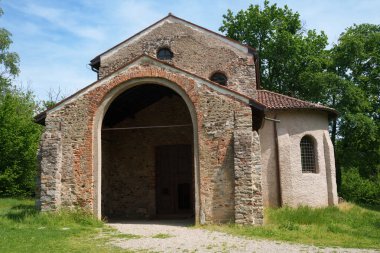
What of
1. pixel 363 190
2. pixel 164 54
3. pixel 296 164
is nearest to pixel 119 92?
pixel 164 54

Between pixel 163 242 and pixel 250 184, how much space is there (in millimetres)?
3424

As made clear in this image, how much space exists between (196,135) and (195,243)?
408cm

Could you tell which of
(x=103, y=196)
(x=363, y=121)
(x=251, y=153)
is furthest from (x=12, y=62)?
(x=363, y=121)

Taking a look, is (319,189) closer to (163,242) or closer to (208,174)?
(208,174)

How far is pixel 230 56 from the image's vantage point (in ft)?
55.1

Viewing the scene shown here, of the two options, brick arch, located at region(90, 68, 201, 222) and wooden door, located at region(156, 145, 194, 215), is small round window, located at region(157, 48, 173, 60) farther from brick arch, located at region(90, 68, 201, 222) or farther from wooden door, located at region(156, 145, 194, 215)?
brick arch, located at region(90, 68, 201, 222)

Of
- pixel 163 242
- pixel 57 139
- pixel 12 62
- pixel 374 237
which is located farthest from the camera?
pixel 12 62

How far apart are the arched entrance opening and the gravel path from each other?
15.4ft

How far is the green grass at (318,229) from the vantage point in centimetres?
992

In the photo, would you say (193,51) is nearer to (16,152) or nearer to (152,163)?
(152,163)

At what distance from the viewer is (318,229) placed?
1161 cm

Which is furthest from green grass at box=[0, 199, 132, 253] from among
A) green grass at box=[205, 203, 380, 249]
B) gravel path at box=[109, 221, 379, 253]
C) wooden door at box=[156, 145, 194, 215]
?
wooden door at box=[156, 145, 194, 215]

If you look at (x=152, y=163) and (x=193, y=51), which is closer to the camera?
(x=152, y=163)

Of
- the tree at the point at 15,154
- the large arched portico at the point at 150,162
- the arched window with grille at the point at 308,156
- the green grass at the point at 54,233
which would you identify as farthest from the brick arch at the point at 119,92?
the tree at the point at 15,154
